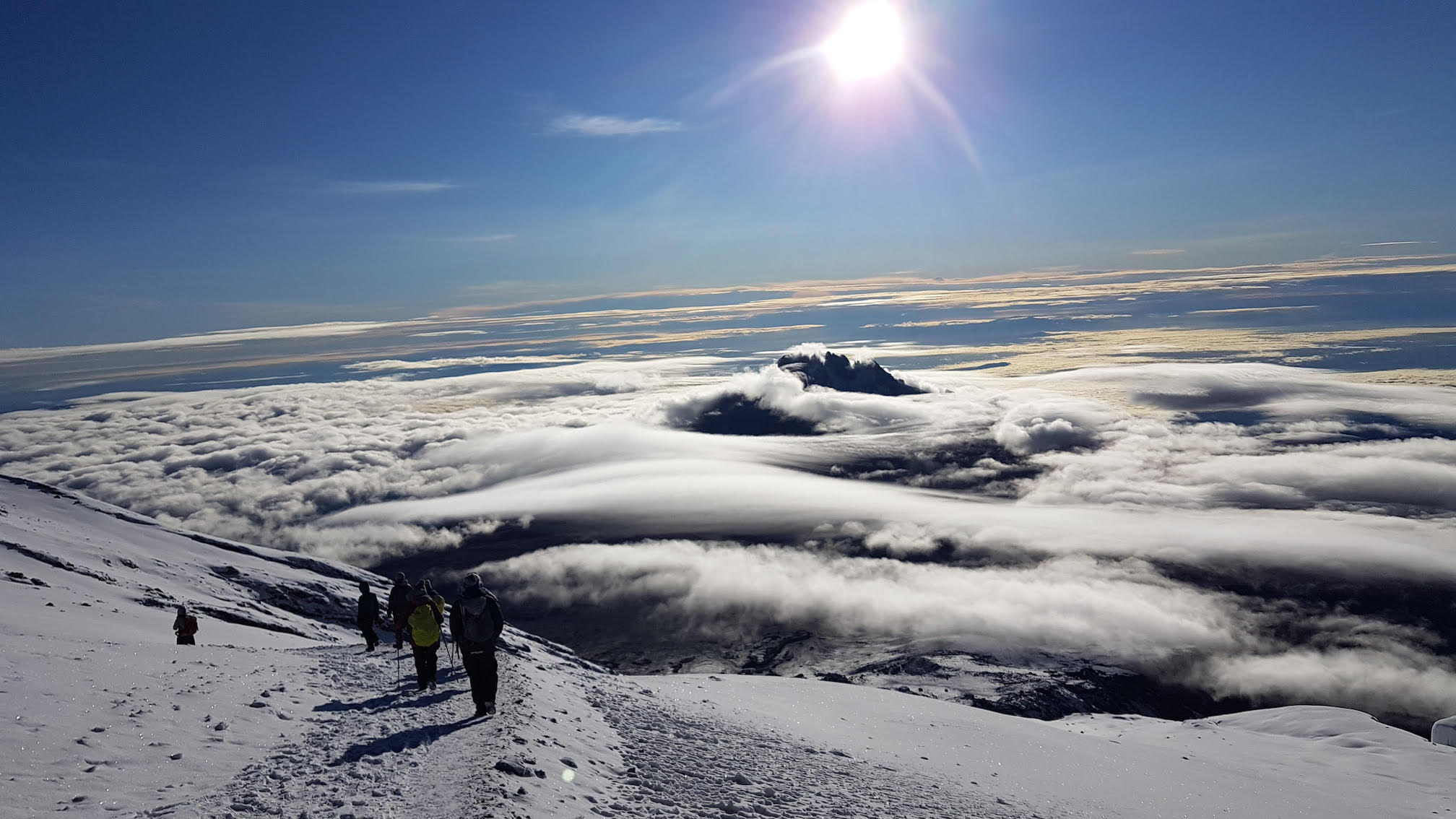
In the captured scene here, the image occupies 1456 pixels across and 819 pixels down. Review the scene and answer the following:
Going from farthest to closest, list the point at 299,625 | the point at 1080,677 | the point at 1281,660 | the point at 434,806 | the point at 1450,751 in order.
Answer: the point at 1281,660, the point at 1080,677, the point at 1450,751, the point at 299,625, the point at 434,806

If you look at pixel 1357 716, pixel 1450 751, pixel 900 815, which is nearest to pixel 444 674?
pixel 900 815

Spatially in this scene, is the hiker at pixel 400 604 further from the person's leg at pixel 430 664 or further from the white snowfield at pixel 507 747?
the person's leg at pixel 430 664

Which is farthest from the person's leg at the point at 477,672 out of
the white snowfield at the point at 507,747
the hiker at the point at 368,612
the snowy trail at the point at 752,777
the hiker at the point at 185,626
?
the hiker at the point at 185,626

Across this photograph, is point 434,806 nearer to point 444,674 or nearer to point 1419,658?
point 444,674

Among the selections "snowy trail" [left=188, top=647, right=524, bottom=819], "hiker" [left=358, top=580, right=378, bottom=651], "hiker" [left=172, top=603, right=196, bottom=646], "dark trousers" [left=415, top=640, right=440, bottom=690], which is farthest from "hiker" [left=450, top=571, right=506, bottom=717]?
"hiker" [left=172, top=603, right=196, bottom=646]

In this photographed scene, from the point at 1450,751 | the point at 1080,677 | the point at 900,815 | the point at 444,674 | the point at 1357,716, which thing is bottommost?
the point at 1080,677

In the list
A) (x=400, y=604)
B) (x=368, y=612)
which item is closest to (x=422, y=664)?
(x=400, y=604)
